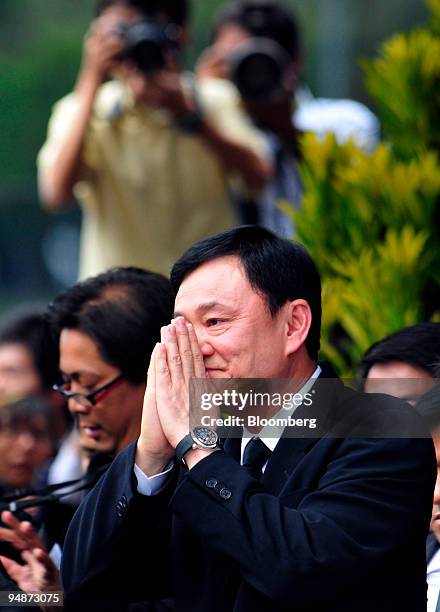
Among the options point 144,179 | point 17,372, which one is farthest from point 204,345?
point 144,179

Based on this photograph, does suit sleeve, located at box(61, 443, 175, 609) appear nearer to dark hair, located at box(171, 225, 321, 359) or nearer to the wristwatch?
the wristwatch

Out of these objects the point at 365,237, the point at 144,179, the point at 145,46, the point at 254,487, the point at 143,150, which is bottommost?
the point at 254,487

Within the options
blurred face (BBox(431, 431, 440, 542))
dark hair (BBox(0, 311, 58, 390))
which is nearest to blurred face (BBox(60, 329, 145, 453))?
blurred face (BBox(431, 431, 440, 542))

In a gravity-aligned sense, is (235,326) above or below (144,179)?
below

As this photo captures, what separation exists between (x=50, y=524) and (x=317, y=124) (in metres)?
2.66

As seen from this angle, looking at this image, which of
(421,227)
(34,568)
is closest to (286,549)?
(34,568)

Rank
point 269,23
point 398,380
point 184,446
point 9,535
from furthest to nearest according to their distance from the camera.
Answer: point 269,23, point 398,380, point 9,535, point 184,446

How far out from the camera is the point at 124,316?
325cm

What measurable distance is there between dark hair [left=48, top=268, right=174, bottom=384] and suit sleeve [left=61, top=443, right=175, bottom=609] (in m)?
0.82

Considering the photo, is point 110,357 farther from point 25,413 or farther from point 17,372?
point 17,372

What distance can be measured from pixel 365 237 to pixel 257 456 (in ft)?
5.46

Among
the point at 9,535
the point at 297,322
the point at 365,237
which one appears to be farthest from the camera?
the point at 365,237

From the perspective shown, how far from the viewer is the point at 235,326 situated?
237cm

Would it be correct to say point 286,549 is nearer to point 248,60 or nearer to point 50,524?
point 50,524
